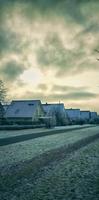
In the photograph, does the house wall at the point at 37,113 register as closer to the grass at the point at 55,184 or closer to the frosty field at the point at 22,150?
the frosty field at the point at 22,150

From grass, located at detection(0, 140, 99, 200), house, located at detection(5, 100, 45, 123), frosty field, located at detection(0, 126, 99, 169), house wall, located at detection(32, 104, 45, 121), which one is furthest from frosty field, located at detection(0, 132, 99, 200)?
house wall, located at detection(32, 104, 45, 121)

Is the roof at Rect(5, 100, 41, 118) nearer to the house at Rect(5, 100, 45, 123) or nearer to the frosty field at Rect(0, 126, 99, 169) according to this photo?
the house at Rect(5, 100, 45, 123)

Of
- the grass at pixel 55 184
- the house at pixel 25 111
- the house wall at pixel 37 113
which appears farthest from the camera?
the house wall at pixel 37 113

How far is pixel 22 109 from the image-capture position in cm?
7375

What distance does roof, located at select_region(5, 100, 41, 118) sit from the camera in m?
71.9

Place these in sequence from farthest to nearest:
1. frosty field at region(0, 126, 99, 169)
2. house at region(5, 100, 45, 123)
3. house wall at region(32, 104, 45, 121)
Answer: house wall at region(32, 104, 45, 121), house at region(5, 100, 45, 123), frosty field at region(0, 126, 99, 169)

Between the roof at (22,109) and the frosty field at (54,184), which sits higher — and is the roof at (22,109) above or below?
above

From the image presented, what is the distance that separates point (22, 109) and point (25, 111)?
5.09ft

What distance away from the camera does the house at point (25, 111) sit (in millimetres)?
71312

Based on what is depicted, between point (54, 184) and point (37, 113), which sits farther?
point (37, 113)

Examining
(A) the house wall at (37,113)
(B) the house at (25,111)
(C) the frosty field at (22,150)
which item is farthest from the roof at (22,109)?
(C) the frosty field at (22,150)

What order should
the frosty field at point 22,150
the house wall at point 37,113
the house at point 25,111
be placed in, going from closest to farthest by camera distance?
1. the frosty field at point 22,150
2. the house at point 25,111
3. the house wall at point 37,113

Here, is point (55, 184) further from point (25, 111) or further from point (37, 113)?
point (37, 113)

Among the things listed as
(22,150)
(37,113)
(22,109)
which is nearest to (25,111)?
(22,109)
